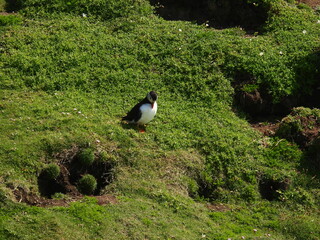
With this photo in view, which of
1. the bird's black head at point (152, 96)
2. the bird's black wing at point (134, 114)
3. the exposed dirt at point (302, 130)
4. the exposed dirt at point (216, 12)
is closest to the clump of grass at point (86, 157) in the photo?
the bird's black wing at point (134, 114)

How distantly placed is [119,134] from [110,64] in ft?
8.23

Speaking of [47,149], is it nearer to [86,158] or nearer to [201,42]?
[86,158]

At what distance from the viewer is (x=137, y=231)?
816cm

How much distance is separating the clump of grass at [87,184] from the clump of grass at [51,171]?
1.34 ft

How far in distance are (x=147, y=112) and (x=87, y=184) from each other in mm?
1815

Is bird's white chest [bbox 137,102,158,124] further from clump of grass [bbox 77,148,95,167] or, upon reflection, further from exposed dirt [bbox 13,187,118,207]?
exposed dirt [bbox 13,187,118,207]

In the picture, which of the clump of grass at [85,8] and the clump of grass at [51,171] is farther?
the clump of grass at [85,8]

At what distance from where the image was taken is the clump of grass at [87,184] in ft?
29.8

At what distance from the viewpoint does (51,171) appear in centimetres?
897

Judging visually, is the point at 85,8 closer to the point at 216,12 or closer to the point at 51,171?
the point at 216,12

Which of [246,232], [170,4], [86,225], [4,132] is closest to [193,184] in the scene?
[246,232]

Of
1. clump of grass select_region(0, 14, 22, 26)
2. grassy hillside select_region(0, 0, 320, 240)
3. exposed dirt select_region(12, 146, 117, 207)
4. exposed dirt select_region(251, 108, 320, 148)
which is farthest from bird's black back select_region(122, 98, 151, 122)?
clump of grass select_region(0, 14, 22, 26)

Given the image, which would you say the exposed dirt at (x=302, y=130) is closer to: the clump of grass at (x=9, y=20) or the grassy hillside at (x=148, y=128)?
the grassy hillside at (x=148, y=128)

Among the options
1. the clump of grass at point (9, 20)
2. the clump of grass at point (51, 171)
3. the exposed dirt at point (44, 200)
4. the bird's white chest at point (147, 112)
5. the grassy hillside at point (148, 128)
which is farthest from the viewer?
the clump of grass at point (9, 20)
